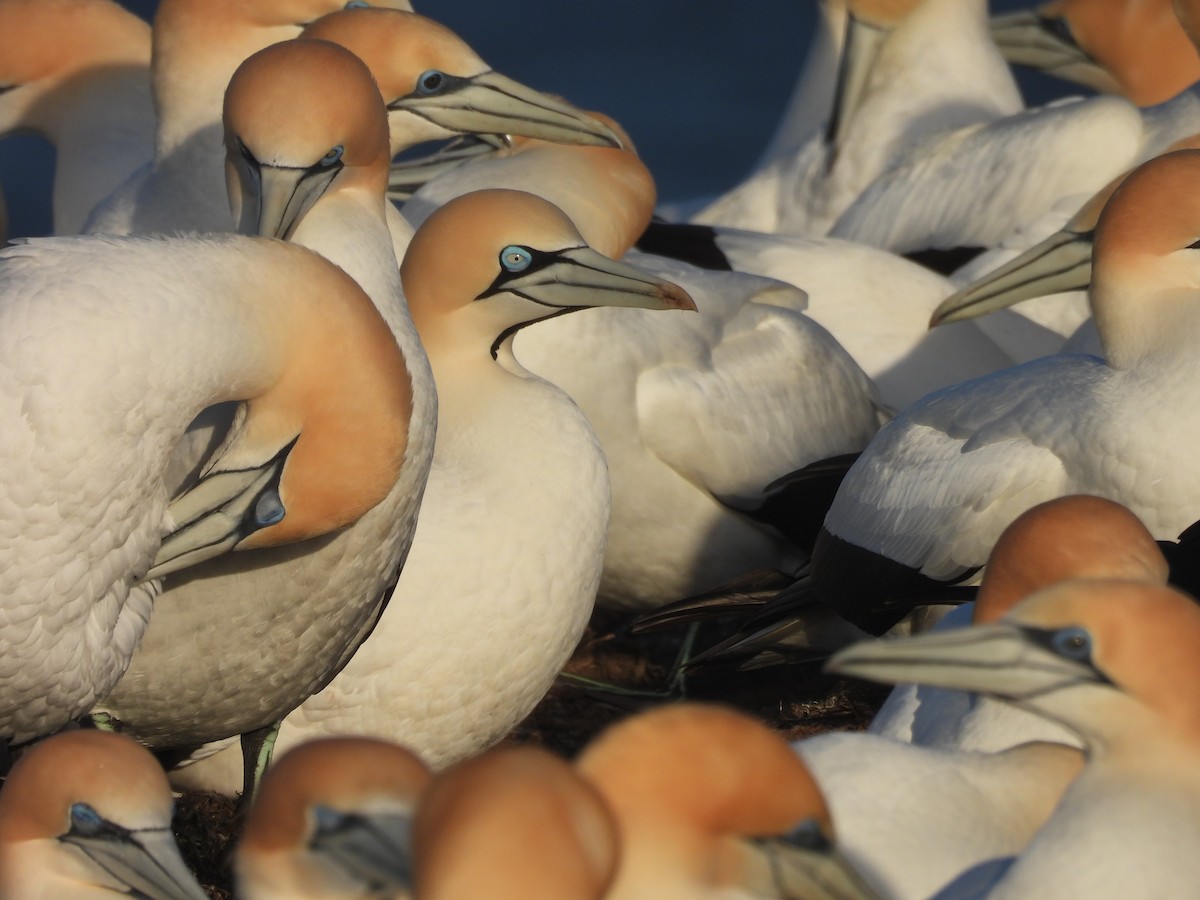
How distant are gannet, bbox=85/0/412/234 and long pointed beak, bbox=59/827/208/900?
2337 mm

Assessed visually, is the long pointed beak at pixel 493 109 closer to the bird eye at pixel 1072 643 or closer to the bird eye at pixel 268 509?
the bird eye at pixel 268 509

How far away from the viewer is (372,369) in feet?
12.3

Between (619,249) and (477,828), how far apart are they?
369 cm

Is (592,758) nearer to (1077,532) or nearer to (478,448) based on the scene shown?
(1077,532)

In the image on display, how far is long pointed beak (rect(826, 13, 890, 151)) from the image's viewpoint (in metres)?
8.34

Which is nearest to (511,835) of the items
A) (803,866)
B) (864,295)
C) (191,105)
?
(803,866)

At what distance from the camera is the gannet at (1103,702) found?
2865 millimetres

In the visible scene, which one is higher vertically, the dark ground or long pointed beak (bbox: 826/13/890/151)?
long pointed beak (bbox: 826/13/890/151)

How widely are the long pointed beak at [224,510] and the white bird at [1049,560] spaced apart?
116 cm

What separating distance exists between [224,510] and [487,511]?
1081 mm

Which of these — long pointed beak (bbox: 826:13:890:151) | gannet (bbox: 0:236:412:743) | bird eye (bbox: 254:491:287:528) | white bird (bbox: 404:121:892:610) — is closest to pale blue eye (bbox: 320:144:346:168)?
gannet (bbox: 0:236:412:743)

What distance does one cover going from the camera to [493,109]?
5.69 metres

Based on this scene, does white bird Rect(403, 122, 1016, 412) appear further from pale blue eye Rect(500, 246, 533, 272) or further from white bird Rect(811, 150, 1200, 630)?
pale blue eye Rect(500, 246, 533, 272)

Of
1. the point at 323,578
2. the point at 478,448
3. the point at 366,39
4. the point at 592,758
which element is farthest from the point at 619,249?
the point at 592,758
